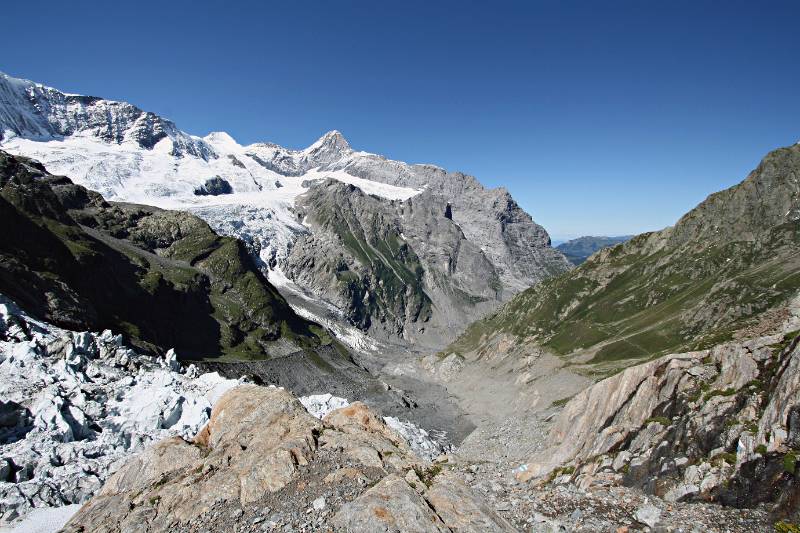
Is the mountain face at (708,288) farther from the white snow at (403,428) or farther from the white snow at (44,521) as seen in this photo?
the white snow at (44,521)

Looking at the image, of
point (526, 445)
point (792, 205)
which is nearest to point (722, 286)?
point (792, 205)

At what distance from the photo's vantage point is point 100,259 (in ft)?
579

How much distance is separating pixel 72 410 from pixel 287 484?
37549mm

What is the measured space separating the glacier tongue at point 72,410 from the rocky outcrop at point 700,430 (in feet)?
134

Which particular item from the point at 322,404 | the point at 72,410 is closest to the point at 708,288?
the point at 322,404

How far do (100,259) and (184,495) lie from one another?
189045mm

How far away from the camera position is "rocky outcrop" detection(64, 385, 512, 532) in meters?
18.1

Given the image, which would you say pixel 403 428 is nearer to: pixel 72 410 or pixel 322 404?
pixel 322 404

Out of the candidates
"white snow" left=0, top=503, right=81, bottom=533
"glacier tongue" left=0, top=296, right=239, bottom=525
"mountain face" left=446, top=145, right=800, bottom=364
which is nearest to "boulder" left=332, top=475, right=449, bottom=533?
"white snow" left=0, top=503, right=81, bottom=533

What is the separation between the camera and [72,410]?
45.7 m

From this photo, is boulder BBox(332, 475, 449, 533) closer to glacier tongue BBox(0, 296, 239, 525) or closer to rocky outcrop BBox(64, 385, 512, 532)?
rocky outcrop BBox(64, 385, 512, 532)

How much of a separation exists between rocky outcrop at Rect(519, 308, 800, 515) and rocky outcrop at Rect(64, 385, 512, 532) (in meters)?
17.6

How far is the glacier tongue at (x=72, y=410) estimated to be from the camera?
36.0m

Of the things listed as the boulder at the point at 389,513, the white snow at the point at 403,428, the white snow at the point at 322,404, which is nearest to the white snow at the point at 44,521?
the boulder at the point at 389,513
